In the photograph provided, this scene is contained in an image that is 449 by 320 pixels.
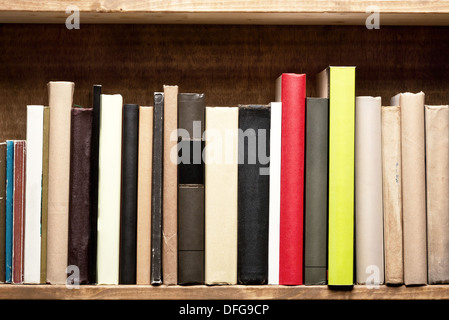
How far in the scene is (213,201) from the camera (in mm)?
735

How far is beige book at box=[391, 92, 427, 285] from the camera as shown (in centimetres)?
73

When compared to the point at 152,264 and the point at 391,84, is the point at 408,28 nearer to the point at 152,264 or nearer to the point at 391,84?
the point at 391,84

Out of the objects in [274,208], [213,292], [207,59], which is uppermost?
[207,59]

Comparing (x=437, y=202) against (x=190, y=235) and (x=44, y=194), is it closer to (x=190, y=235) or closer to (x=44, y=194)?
(x=190, y=235)

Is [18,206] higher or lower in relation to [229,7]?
lower

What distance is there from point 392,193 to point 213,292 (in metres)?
0.30

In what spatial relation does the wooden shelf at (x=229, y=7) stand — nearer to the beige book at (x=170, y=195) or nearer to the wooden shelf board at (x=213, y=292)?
the beige book at (x=170, y=195)

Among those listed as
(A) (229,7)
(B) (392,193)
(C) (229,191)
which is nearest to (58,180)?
(C) (229,191)

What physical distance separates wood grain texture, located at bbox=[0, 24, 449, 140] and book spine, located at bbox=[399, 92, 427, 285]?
218 mm

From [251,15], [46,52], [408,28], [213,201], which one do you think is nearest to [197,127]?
[213,201]

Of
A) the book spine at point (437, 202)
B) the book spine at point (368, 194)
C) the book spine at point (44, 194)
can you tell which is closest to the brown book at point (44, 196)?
the book spine at point (44, 194)

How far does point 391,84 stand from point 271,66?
233 mm

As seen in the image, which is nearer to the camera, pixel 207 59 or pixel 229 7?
pixel 229 7

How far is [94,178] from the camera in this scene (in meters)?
0.73
